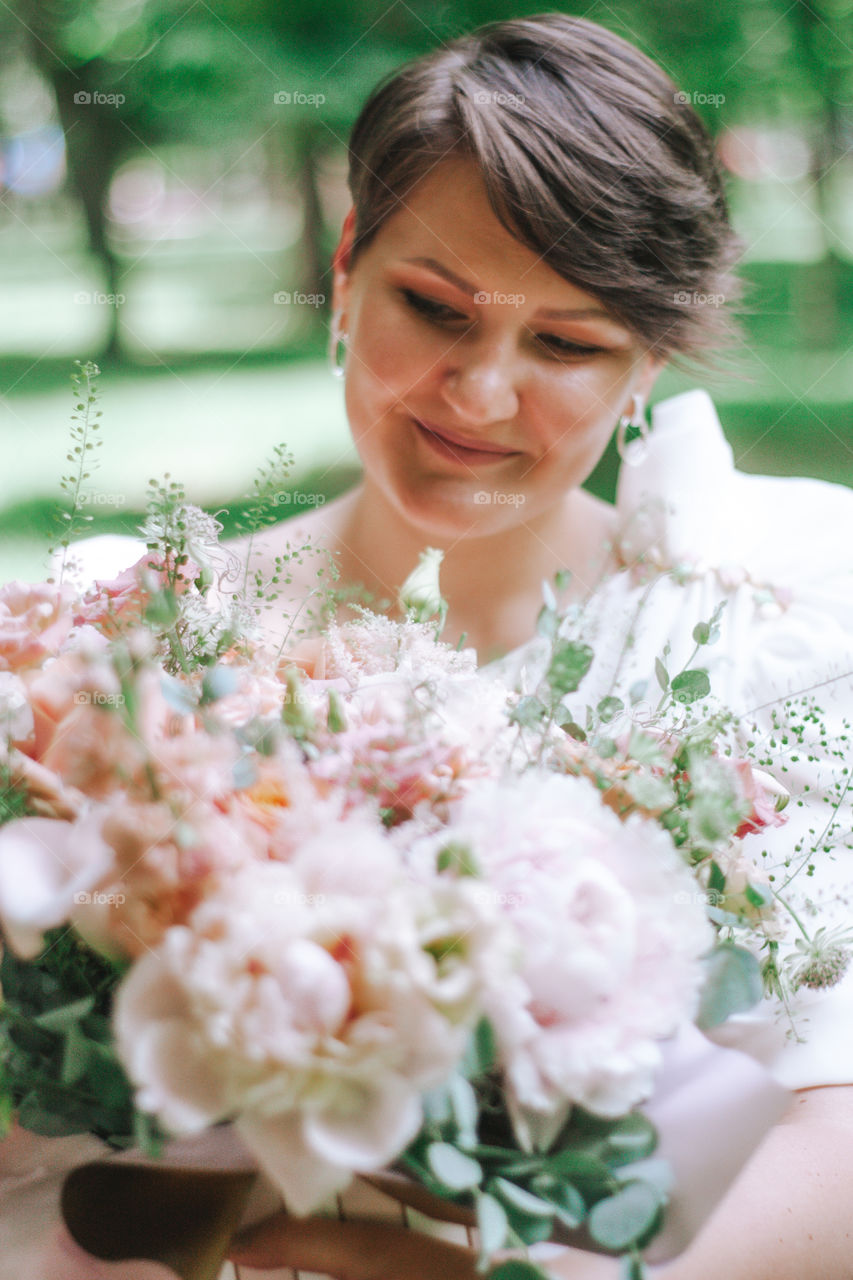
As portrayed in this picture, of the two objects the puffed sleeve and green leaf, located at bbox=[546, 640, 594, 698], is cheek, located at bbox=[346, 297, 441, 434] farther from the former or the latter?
green leaf, located at bbox=[546, 640, 594, 698]

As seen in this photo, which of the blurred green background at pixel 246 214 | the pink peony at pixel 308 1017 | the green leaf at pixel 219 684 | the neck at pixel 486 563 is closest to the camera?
the pink peony at pixel 308 1017

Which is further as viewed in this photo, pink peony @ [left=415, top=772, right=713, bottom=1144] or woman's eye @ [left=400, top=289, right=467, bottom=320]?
woman's eye @ [left=400, top=289, right=467, bottom=320]

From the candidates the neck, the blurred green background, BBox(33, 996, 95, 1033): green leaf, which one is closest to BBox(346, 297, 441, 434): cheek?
the neck

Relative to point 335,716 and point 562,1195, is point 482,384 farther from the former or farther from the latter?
point 562,1195

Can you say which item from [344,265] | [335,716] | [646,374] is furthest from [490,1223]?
[344,265]

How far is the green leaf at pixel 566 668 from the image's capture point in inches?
19.4

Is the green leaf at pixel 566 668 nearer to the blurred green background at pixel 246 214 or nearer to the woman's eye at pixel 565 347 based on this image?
the woman's eye at pixel 565 347

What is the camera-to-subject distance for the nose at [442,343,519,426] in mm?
981

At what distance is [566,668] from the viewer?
49 cm

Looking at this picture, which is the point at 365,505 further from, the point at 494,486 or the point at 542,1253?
the point at 542,1253

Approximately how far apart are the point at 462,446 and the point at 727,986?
28.6 inches

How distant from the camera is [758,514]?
1.20 m

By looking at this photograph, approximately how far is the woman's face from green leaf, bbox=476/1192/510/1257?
0.74m

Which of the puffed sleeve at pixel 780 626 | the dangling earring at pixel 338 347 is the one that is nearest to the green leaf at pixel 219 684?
the puffed sleeve at pixel 780 626
